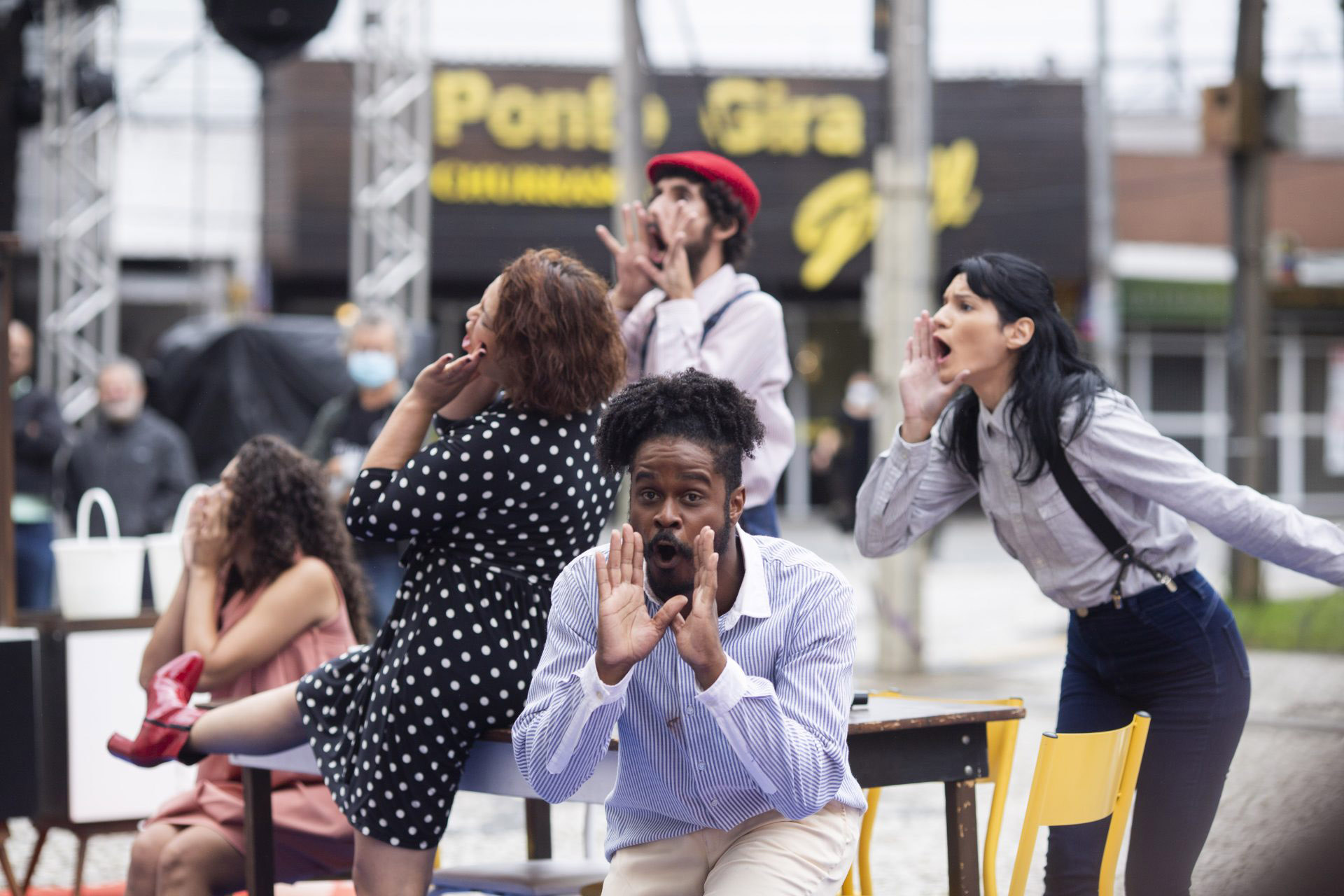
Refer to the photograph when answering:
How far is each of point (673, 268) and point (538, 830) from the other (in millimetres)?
1657

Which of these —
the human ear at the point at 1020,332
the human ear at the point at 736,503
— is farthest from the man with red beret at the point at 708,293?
the human ear at the point at 736,503

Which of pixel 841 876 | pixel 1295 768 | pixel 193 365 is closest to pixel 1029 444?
pixel 841 876

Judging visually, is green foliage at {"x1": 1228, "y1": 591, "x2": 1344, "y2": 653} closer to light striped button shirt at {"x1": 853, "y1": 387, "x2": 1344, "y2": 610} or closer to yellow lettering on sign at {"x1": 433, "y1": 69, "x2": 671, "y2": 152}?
light striped button shirt at {"x1": 853, "y1": 387, "x2": 1344, "y2": 610}

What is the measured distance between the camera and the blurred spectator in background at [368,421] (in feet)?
21.6

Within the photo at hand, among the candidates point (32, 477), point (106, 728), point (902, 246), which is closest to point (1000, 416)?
point (106, 728)

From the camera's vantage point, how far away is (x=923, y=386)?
11.0 ft

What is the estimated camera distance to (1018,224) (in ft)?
66.8

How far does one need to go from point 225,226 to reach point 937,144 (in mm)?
9628

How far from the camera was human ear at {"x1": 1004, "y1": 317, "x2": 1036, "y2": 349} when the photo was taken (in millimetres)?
3320

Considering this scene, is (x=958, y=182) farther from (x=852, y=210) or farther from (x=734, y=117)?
(x=734, y=117)

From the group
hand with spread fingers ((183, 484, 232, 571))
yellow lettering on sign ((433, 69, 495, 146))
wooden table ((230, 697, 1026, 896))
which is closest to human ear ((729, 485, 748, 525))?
wooden table ((230, 697, 1026, 896))

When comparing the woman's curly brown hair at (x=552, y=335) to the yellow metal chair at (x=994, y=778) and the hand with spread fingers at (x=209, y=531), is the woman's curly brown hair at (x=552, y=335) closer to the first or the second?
the yellow metal chair at (x=994, y=778)

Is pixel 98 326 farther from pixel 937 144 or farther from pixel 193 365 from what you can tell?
pixel 937 144

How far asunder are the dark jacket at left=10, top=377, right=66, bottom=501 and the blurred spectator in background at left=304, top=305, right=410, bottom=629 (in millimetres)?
2271
